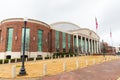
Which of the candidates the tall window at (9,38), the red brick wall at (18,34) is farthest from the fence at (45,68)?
the tall window at (9,38)

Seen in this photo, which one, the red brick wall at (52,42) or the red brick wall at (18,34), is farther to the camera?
the red brick wall at (52,42)

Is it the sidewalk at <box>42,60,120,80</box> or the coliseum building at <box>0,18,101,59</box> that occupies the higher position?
the coliseum building at <box>0,18,101,59</box>

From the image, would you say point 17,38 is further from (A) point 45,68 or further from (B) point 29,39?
(A) point 45,68

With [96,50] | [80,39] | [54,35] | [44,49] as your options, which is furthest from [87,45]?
[44,49]

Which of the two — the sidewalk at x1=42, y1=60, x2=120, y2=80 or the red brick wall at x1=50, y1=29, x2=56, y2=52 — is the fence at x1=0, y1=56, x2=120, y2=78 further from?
the red brick wall at x1=50, y1=29, x2=56, y2=52

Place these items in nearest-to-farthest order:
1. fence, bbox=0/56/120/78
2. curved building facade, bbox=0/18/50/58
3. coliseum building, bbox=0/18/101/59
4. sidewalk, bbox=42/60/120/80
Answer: sidewalk, bbox=42/60/120/80 < fence, bbox=0/56/120/78 < curved building facade, bbox=0/18/50/58 < coliseum building, bbox=0/18/101/59

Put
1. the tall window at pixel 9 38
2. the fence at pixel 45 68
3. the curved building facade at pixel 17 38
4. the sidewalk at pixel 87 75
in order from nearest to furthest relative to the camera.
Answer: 1. the sidewalk at pixel 87 75
2. the fence at pixel 45 68
3. the curved building facade at pixel 17 38
4. the tall window at pixel 9 38

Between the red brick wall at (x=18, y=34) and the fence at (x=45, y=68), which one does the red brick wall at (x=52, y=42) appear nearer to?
the red brick wall at (x=18, y=34)

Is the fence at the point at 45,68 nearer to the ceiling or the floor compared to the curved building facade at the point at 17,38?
nearer to the floor

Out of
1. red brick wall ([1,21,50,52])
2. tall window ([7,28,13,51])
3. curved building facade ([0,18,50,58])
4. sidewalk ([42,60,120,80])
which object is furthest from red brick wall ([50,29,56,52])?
sidewalk ([42,60,120,80])

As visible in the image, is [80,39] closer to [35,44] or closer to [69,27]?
[69,27]

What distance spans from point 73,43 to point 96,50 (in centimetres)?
3639

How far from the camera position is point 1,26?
48500 millimetres

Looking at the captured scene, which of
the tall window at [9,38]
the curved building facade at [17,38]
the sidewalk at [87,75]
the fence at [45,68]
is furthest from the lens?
the tall window at [9,38]
